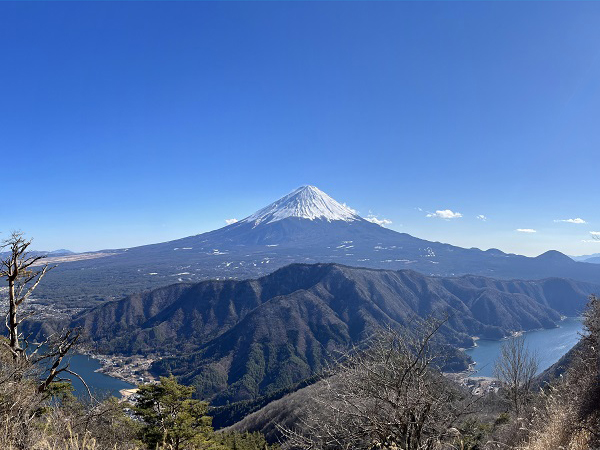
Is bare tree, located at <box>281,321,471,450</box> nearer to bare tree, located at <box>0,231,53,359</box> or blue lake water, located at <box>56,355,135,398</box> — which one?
bare tree, located at <box>0,231,53,359</box>

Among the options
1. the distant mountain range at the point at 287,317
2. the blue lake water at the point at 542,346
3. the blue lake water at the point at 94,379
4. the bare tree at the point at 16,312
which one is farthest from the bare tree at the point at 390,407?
the blue lake water at the point at 542,346

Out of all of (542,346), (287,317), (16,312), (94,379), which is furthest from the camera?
(287,317)

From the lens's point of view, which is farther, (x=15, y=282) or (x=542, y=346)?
(x=542, y=346)

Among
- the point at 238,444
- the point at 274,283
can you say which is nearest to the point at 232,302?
the point at 274,283

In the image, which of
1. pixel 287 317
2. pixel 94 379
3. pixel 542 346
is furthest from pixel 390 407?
pixel 542 346

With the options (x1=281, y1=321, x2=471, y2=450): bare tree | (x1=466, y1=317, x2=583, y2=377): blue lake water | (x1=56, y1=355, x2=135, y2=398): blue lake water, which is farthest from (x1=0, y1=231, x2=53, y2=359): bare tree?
(x1=466, y1=317, x2=583, y2=377): blue lake water

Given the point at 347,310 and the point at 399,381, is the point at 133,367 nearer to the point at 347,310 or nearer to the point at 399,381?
the point at 347,310

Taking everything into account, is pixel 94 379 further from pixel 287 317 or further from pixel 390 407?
pixel 390 407

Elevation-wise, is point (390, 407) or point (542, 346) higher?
point (390, 407)
